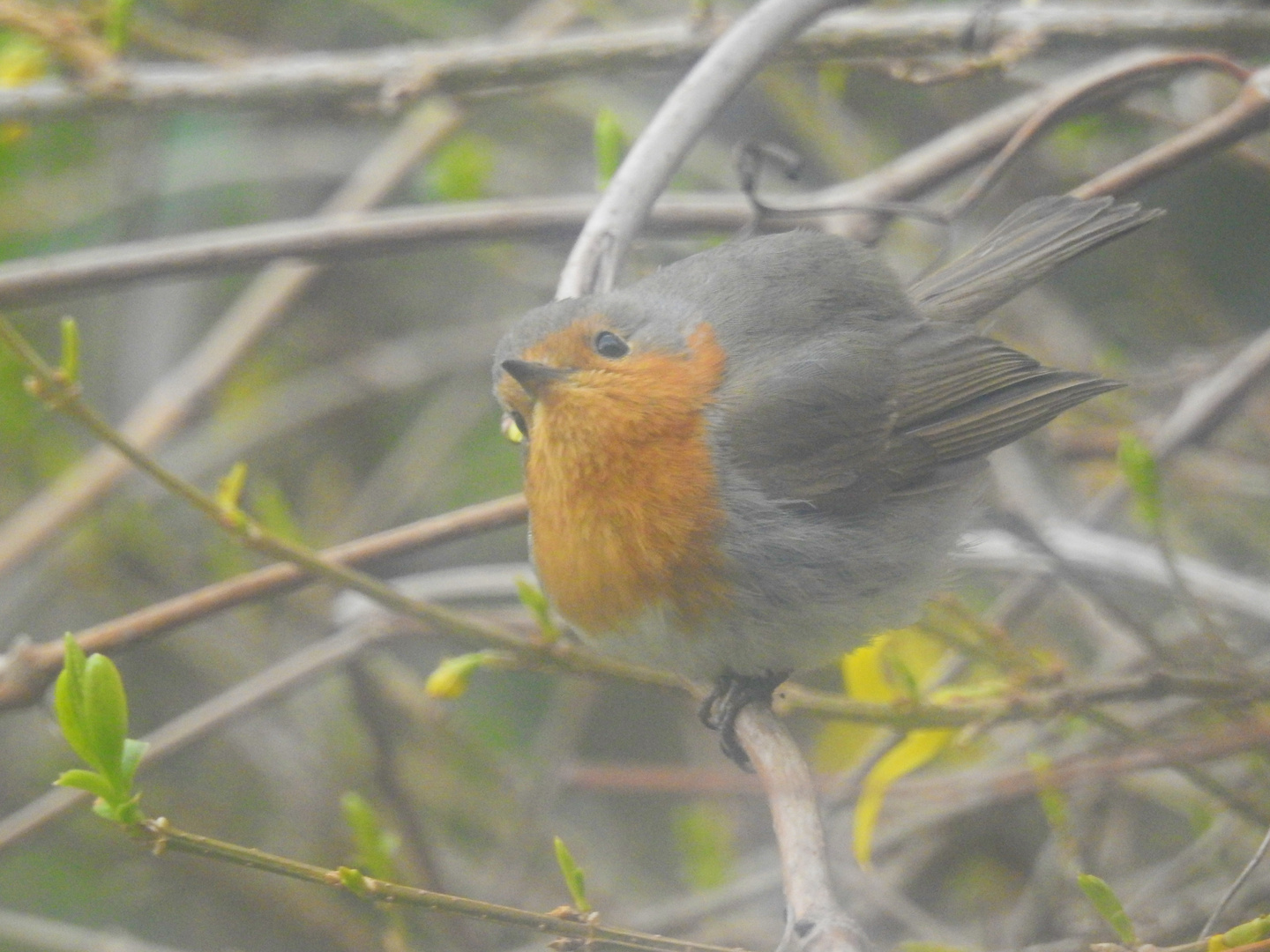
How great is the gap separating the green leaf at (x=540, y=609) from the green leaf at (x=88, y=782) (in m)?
1.00

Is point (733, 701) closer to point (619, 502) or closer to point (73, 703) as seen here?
point (619, 502)

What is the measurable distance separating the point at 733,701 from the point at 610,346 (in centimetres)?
72

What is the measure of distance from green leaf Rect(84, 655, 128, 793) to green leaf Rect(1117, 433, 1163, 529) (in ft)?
6.05

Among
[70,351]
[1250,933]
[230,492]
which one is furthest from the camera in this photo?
[230,492]

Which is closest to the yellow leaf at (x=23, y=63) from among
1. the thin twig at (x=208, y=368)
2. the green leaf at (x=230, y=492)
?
the thin twig at (x=208, y=368)

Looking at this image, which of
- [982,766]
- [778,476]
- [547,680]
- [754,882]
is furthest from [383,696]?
[778,476]

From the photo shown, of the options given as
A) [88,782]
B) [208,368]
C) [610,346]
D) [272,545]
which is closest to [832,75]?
[610,346]

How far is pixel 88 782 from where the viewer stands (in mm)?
1828

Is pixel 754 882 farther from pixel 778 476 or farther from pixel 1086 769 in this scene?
pixel 778 476

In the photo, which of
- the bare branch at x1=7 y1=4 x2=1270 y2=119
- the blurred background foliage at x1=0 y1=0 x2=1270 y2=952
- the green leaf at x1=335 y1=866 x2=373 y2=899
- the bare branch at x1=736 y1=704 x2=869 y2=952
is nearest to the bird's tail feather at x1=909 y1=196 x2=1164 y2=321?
the bare branch at x1=7 y1=4 x2=1270 y2=119

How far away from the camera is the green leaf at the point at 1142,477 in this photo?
8.80ft

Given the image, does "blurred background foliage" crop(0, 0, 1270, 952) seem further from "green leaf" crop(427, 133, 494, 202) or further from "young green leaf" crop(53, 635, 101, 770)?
"young green leaf" crop(53, 635, 101, 770)

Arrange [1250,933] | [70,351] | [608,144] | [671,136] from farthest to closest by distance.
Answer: [608,144]
[671,136]
[70,351]
[1250,933]

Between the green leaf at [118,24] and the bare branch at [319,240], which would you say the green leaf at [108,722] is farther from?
the green leaf at [118,24]
